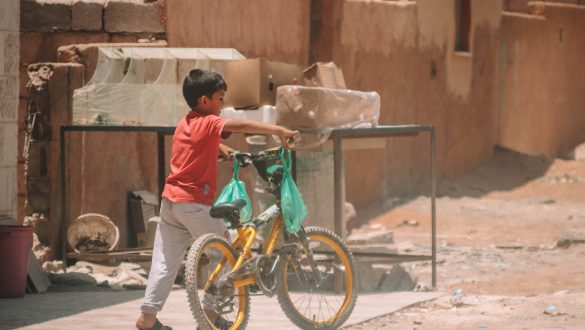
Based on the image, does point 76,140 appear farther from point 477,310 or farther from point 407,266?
point 477,310

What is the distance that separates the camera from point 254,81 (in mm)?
9977

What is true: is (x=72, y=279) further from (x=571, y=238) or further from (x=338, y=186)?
(x=571, y=238)

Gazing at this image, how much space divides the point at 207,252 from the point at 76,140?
16.6 ft

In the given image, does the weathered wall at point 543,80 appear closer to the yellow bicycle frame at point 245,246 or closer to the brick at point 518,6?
the brick at point 518,6

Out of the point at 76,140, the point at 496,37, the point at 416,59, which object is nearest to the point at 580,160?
the point at 496,37

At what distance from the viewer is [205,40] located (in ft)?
44.7

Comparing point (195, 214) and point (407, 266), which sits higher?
point (195, 214)

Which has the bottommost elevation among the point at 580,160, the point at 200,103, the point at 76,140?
the point at 580,160

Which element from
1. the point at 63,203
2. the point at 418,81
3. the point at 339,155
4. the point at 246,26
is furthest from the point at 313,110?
the point at 418,81

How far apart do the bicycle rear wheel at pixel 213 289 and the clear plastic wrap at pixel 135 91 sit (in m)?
3.97

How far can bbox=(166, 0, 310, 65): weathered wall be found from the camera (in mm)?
13211

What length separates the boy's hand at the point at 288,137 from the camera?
22.5ft

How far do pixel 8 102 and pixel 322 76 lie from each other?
90.2 inches

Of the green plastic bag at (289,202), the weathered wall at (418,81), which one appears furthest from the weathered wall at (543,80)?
the green plastic bag at (289,202)
